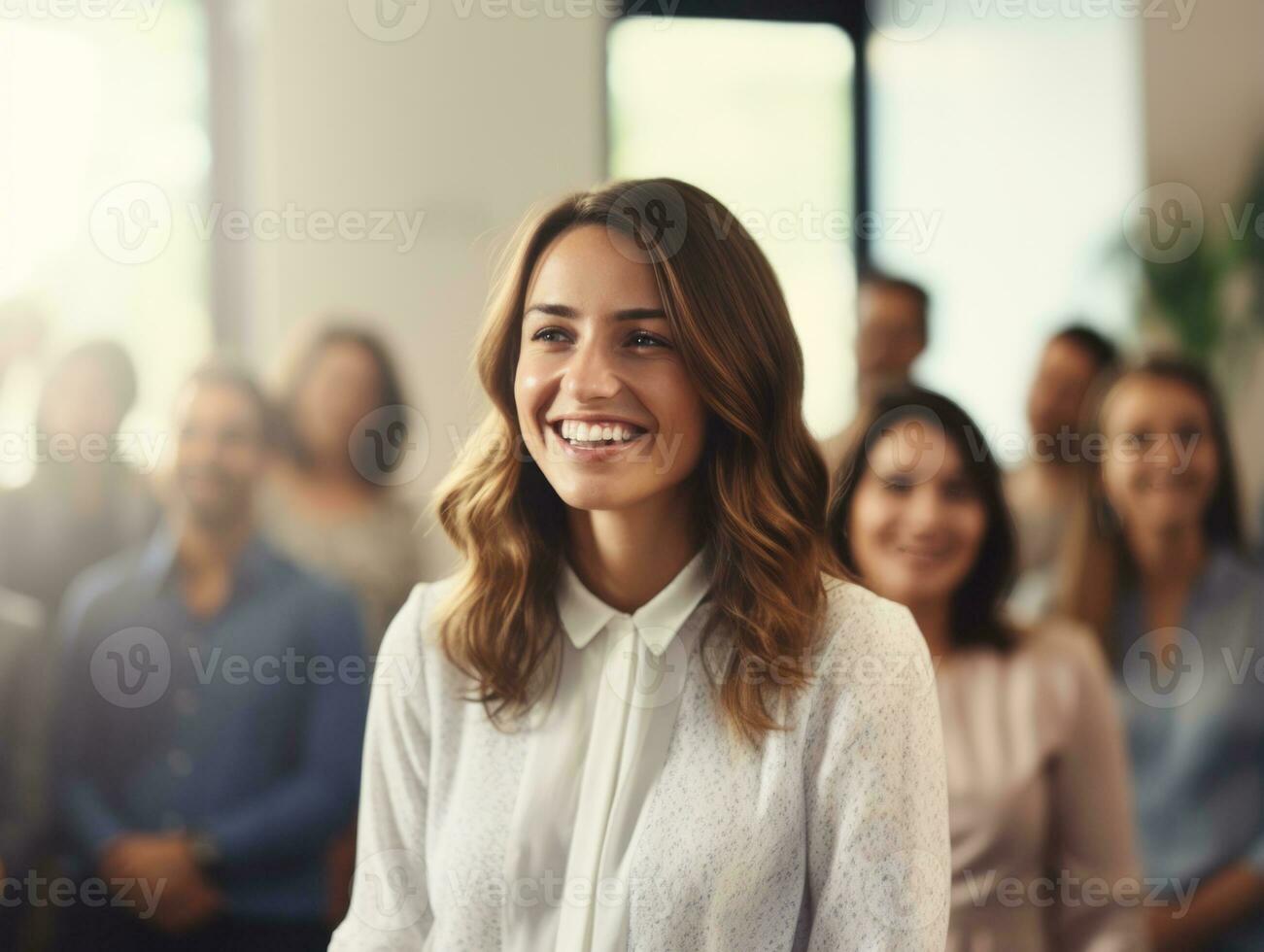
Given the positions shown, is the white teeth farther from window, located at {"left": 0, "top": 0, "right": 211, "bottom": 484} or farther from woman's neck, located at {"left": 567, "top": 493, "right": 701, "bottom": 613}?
window, located at {"left": 0, "top": 0, "right": 211, "bottom": 484}

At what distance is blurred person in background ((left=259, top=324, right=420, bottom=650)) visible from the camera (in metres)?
3.00

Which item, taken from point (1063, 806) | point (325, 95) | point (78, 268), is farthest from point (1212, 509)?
point (78, 268)

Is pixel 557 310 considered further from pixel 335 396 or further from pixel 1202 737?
pixel 1202 737

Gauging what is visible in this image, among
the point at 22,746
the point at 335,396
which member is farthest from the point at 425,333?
the point at 22,746

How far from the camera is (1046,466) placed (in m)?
3.01

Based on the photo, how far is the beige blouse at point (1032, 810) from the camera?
6.40 ft

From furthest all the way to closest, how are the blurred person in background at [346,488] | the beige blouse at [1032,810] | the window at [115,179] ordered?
the window at [115,179]
the blurred person in background at [346,488]
the beige blouse at [1032,810]

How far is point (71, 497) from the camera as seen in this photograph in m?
3.04

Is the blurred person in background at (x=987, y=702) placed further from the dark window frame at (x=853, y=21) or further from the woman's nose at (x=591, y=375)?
the dark window frame at (x=853, y=21)

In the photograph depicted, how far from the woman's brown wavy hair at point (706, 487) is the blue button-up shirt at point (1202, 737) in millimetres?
1775

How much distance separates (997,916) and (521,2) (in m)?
2.47

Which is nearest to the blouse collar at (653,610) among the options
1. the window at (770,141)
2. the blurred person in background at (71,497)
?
the blurred person in background at (71,497)

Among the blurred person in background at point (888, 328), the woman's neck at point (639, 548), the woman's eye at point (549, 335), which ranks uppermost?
the blurred person in background at point (888, 328)

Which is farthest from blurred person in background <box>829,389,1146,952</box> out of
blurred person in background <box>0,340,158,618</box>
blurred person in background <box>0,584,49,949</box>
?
blurred person in background <box>0,584,49,949</box>
